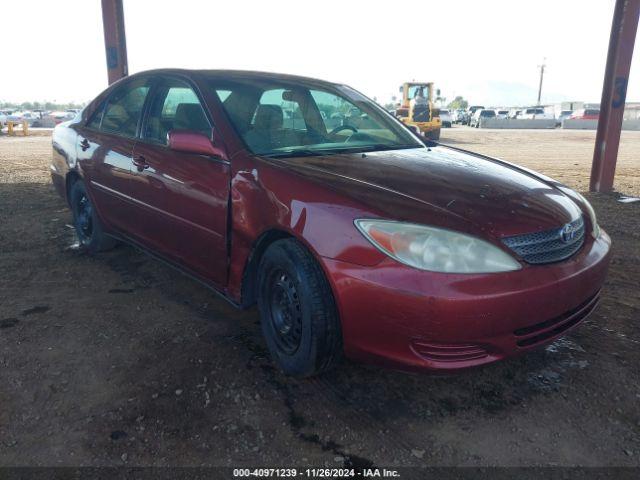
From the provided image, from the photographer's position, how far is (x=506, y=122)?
35469mm

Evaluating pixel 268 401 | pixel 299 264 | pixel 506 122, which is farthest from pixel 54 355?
pixel 506 122

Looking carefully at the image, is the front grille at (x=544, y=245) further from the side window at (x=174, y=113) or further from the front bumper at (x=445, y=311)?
the side window at (x=174, y=113)

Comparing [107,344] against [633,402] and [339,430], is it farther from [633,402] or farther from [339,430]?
[633,402]

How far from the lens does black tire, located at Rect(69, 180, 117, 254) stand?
4.23 m

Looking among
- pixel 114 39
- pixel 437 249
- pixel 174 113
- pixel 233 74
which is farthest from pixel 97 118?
pixel 114 39

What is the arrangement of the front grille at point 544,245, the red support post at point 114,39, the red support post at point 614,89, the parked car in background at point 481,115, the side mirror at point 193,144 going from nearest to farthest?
the front grille at point 544,245
the side mirror at point 193,144
the red support post at point 614,89
the red support post at point 114,39
the parked car in background at point 481,115

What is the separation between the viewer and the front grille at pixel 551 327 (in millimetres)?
2117

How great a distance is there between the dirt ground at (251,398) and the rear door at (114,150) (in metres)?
0.67

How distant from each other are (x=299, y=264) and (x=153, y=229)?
4.82 ft

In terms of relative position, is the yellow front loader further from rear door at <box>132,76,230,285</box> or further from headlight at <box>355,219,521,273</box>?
headlight at <box>355,219,521,273</box>

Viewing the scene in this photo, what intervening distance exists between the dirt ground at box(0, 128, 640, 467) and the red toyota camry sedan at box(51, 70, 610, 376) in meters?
0.28

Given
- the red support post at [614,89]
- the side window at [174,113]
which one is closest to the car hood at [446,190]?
the side window at [174,113]

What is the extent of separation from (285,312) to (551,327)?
3.96 feet

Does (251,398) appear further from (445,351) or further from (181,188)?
(181,188)
